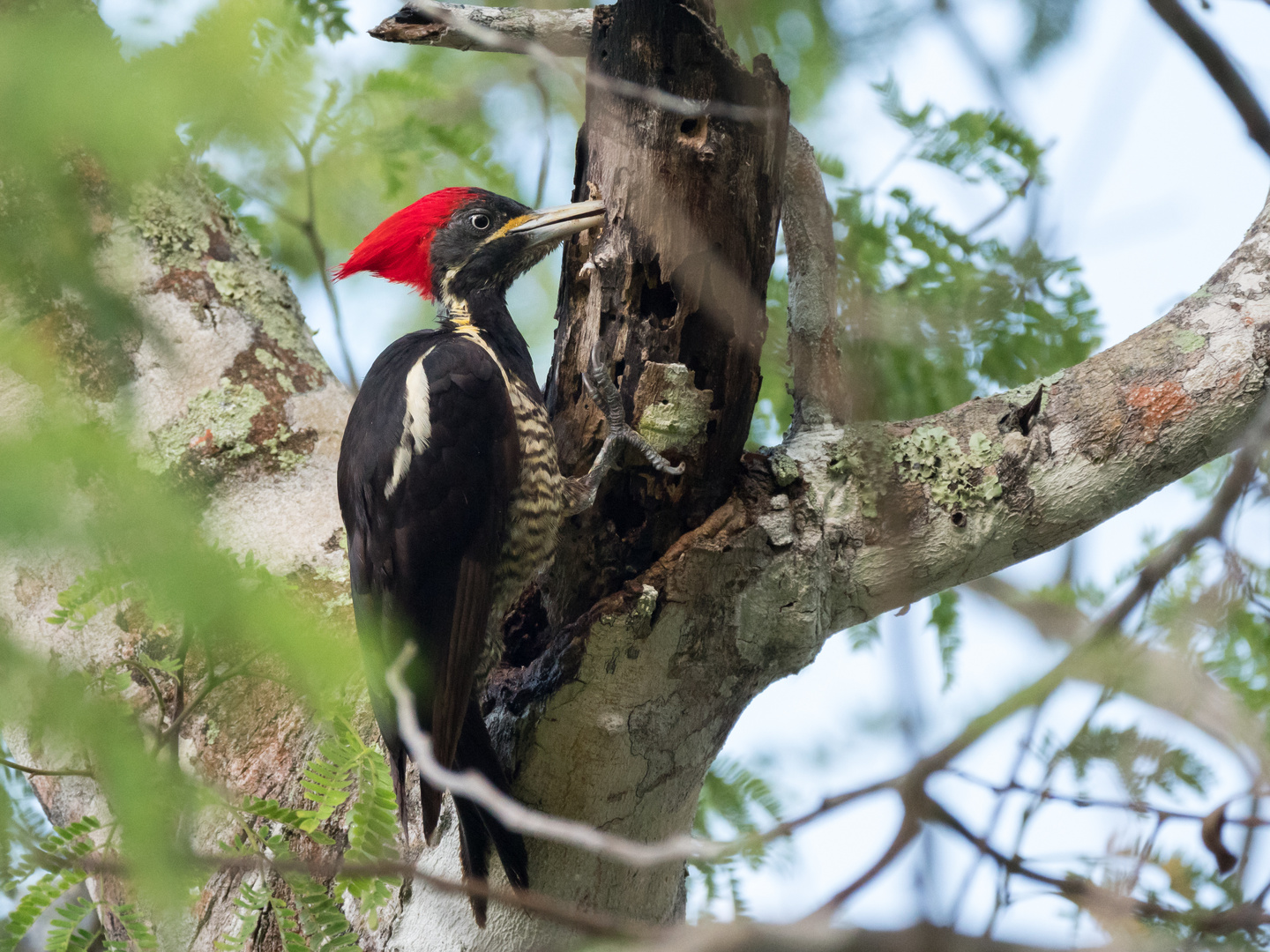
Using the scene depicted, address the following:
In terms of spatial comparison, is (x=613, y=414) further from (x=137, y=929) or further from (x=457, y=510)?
(x=137, y=929)

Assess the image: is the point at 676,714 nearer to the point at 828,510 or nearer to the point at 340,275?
the point at 828,510

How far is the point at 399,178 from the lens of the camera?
3826mm

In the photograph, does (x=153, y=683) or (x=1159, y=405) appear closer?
(x=153, y=683)

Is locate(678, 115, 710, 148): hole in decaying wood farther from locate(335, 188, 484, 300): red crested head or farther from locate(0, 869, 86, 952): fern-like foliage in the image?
locate(0, 869, 86, 952): fern-like foliage

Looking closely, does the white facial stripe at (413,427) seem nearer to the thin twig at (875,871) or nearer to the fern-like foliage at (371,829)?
the fern-like foliage at (371,829)

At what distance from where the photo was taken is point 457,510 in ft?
8.98

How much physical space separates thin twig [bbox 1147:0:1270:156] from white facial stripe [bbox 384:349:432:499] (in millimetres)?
1896

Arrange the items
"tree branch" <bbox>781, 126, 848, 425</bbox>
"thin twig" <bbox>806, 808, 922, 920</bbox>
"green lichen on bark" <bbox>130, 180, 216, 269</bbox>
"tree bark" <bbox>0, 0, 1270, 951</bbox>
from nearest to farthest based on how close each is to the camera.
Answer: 1. "thin twig" <bbox>806, 808, 922, 920</bbox>
2. "tree bark" <bbox>0, 0, 1270, 951</bbox>
3. "tree branch" <bbox>781, 126, 848, 425</bbox>
4. "green lichen on bark" <bbox>130, 180, 216, 269</bbox>

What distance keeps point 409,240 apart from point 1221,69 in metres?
2.34

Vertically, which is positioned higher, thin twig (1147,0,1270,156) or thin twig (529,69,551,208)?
thin twig (529,69,551,208)

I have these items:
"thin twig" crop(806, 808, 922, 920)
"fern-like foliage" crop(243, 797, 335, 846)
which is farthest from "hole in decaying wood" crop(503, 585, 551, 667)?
"thin twig" crop(806, 808, 922, 920)

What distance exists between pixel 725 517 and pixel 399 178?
220 cm

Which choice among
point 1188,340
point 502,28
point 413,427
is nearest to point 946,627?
point 1188,340

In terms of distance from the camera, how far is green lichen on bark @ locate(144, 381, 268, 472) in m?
2.98
